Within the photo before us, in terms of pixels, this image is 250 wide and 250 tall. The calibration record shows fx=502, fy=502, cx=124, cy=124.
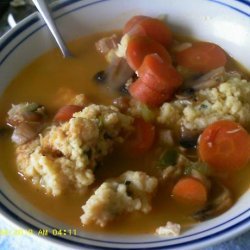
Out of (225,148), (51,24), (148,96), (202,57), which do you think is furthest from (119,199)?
(51,24)

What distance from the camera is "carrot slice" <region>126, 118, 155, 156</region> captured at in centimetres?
242

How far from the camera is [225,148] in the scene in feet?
7.75

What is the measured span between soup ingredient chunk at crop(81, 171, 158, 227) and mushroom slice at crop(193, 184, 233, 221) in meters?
0.22

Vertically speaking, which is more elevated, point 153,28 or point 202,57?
point 153,28

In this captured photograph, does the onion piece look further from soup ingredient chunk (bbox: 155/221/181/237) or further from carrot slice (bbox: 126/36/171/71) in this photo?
soup ingredient chunk (bbox: 155/221/181/237)

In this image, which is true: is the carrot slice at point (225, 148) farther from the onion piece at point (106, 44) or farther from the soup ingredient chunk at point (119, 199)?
the onion piece at point (106, 44)

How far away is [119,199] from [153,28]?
125cm

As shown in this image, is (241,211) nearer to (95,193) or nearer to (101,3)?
(95,193)

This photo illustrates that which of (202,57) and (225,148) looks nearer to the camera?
(225,148)

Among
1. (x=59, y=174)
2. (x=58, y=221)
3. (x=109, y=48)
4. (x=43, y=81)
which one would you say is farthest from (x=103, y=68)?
(x=58, y=221)

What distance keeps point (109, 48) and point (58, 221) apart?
1290 millimetres

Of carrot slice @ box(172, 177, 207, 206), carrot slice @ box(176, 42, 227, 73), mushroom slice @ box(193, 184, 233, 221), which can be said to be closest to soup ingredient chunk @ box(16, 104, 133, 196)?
carrot slice @ box(172, 177, 207, 206)

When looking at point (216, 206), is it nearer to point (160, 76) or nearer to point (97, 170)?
point (97, 170)

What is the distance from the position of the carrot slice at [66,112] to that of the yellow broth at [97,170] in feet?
0.35
